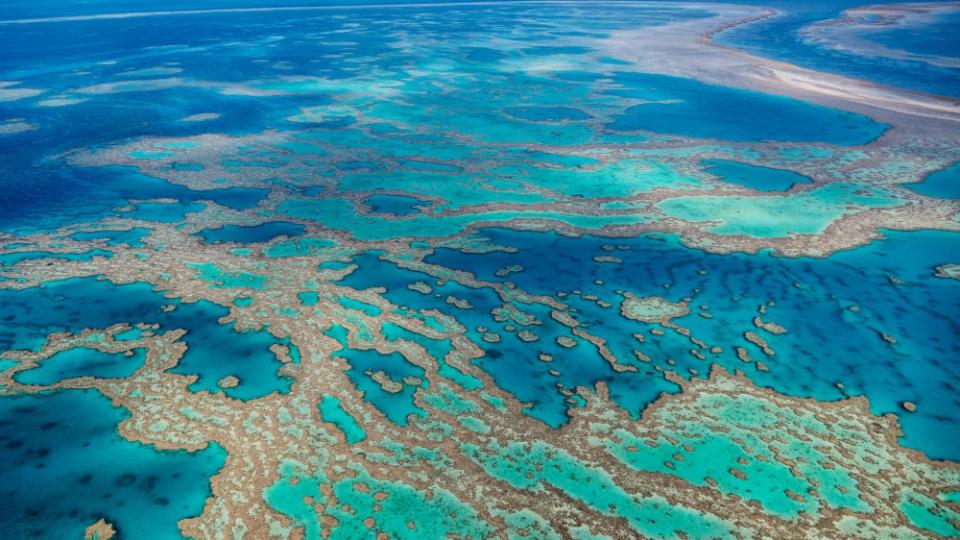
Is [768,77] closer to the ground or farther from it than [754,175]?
farther from it

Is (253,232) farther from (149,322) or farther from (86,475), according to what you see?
(86,475)

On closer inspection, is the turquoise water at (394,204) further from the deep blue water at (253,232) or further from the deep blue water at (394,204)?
the deep blue water at (253,232)

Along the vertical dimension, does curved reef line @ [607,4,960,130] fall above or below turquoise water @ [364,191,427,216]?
above

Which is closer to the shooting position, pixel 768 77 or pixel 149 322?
pixel 149 322

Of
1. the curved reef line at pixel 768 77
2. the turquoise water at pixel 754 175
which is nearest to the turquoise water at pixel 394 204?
the turquoise water at pixel 754 175

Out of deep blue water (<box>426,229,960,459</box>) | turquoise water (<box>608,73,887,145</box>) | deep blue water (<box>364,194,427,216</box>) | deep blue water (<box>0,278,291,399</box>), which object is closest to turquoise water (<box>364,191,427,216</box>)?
deep blue water (<box>364,194,427,216</box>)

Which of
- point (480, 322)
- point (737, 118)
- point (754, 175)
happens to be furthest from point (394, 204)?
point (737, 118)

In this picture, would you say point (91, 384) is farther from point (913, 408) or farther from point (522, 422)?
point (913, 408)

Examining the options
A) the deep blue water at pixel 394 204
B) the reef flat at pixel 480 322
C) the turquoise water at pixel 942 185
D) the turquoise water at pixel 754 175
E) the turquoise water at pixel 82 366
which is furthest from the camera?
the turquoise water at pixel 754 175

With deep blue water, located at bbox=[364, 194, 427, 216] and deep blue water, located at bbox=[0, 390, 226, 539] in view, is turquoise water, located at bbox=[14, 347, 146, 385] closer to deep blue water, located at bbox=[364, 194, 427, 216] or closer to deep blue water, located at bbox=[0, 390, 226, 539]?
deep blue water, located at bbox=[0, 390, 226, 539]
